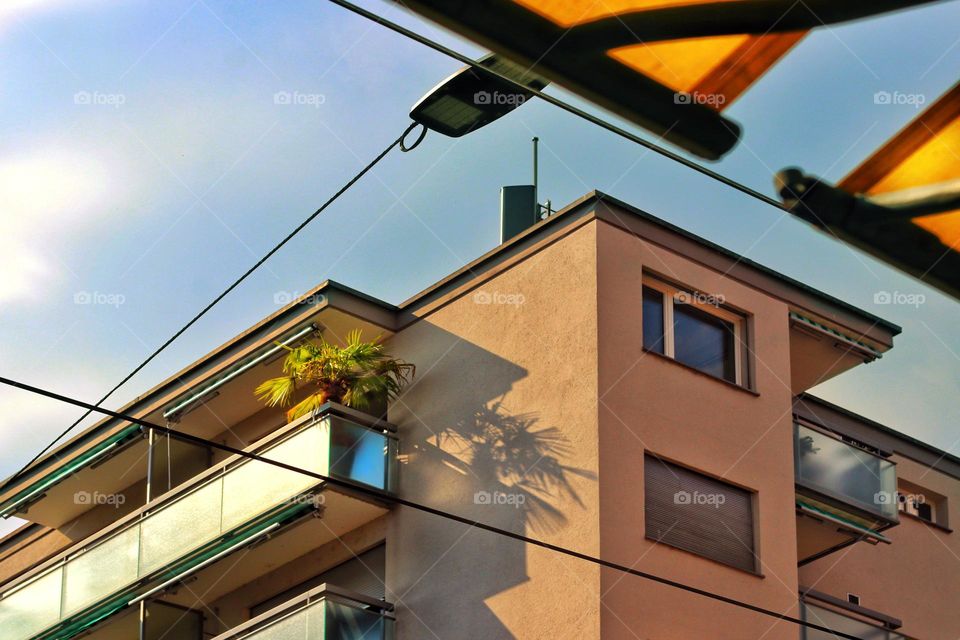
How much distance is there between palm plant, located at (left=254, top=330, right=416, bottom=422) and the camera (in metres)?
20.5

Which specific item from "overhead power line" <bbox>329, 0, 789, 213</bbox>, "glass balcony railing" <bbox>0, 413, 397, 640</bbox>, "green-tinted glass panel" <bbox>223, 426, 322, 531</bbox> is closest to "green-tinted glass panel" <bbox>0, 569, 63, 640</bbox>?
"glass balcony railing" <bbox>0, 413, 397, 640</bbox>

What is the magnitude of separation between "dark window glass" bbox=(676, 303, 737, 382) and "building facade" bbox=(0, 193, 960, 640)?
1.3 inches

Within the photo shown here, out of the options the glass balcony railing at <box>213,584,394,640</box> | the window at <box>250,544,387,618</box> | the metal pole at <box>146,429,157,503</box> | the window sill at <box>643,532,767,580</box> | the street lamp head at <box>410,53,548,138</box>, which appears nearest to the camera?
the street lamp head at <box>410,53,548,138</box>

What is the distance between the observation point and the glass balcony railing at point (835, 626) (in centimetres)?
1905

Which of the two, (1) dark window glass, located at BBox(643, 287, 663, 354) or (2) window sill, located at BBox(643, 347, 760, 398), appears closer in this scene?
(2) window sill, located at BBox(643, 347, 760, 398)

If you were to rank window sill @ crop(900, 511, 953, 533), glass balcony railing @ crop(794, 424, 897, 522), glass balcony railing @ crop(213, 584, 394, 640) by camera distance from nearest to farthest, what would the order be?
glass balcony railing @ crop(213, 584, 394, 640)
glass balcony railing @ crop(794, 424, 897, 522)
window sill @ crop(900, 511, 953, 533)

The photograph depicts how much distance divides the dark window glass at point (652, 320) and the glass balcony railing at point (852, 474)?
8.59 ft

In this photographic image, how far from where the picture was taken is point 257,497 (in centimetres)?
2089

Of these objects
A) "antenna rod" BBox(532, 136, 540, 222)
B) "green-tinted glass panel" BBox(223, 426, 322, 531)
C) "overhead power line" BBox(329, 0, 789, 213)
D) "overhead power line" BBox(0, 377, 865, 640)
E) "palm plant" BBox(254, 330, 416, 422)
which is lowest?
"overhead power line" BBox(329, 0, 789, 213)

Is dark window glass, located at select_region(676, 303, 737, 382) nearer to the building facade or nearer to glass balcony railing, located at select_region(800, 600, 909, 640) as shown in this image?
the building facade

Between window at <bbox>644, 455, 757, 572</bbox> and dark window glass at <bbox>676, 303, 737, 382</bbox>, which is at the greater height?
dark window glass at <bbox>676, 303, 737, 382</bbox>

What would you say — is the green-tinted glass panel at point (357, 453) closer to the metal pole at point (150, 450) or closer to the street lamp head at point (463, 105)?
the metal pole at point (150, 450)

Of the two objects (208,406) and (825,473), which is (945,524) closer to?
(825,473)

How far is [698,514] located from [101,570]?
986 centimetres
